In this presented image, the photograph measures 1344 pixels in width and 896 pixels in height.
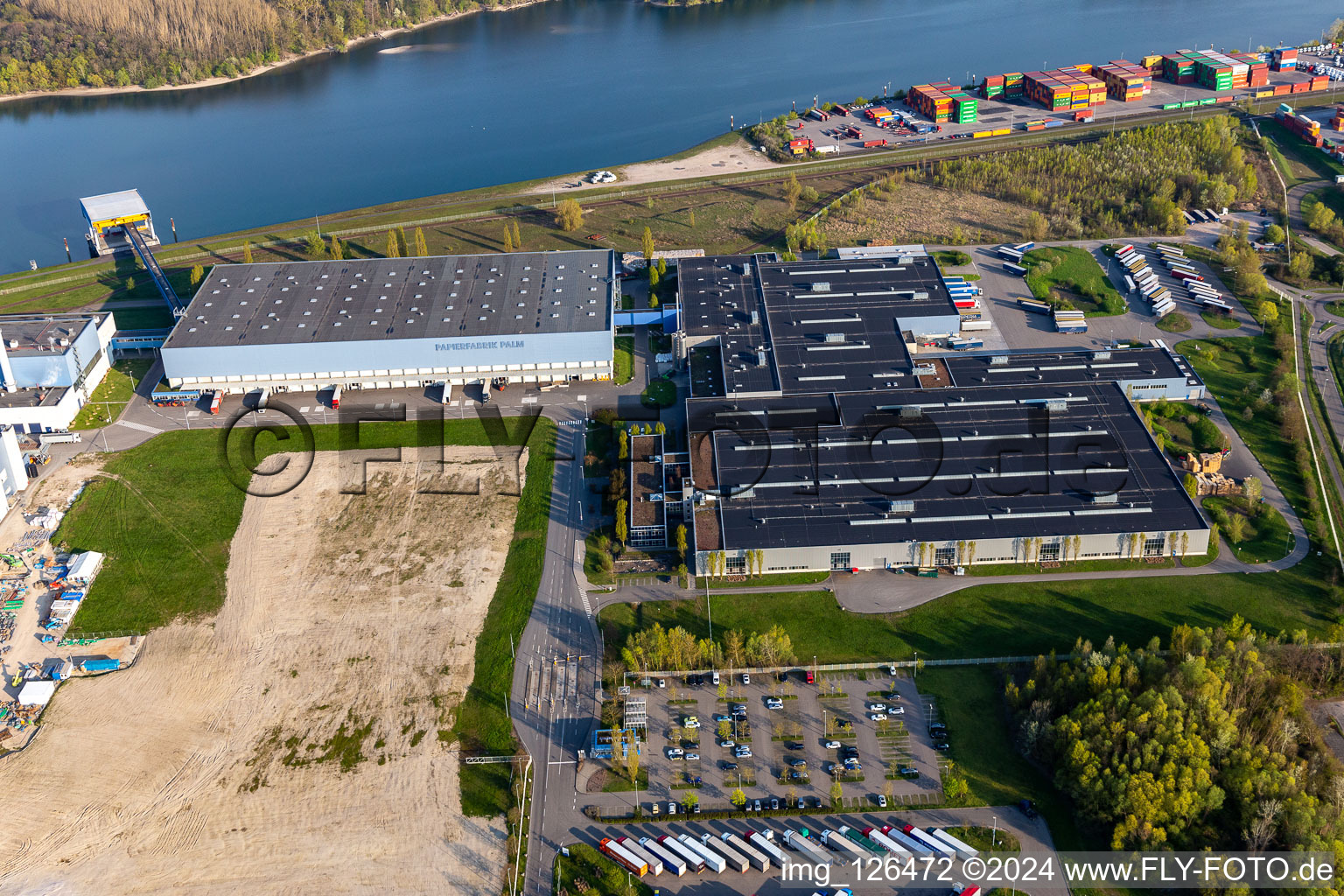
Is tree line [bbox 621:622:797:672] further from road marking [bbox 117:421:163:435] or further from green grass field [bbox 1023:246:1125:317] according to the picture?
green grass field [bbox 1023:246:1125:317]

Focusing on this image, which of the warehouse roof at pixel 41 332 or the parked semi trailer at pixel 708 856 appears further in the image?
the warehouse roof at pixel 41 332

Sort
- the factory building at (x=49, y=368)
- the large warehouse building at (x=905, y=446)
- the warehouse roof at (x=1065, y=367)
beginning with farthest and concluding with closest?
the factory building at (x=49, y=368) → the warehouse roof at (x=1065, y=367) → the large warehouse building at (x=905, y=446)

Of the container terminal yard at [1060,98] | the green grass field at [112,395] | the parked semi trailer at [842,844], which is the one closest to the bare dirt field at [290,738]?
the parked semi trailer at [842,844]

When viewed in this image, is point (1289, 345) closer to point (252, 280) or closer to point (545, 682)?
point (545, 682)

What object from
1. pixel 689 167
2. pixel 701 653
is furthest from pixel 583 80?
pixel 701 653

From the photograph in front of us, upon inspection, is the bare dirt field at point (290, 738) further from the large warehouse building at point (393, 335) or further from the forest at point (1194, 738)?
the forest at point (1194, 738)

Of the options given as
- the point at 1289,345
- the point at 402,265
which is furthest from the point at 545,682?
the point at 1289,345
